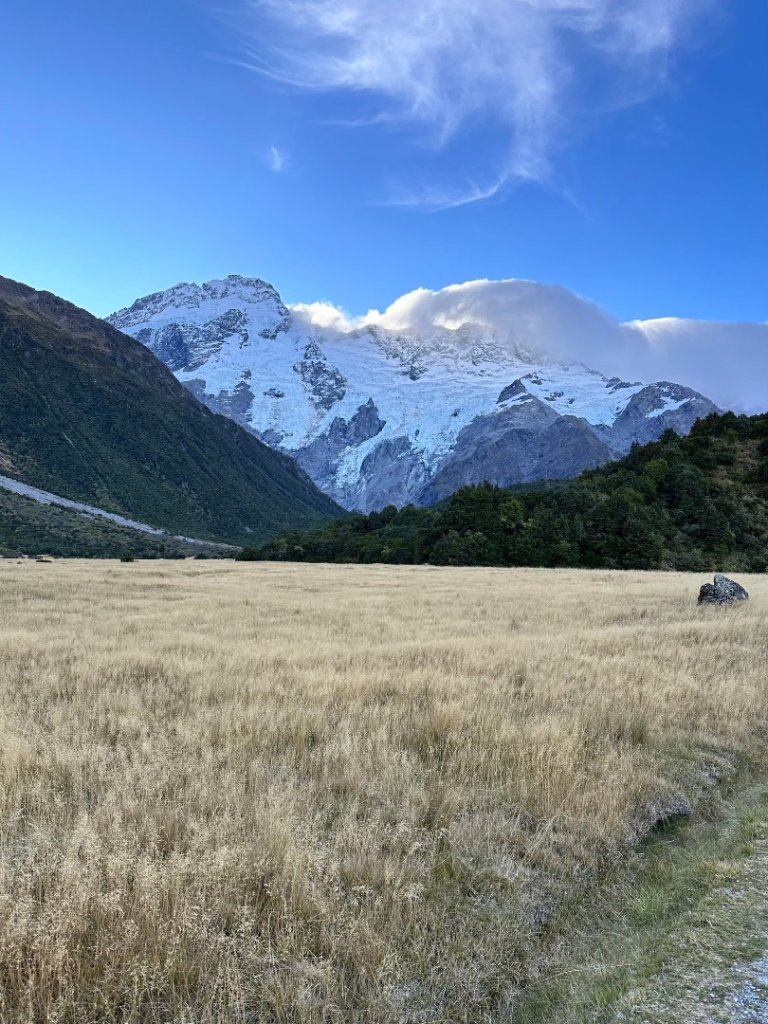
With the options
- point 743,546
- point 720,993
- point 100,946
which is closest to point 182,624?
point 100,946

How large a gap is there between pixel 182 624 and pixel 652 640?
1239cm

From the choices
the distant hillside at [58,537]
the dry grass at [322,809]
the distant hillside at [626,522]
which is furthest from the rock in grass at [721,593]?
the distant hillside at [58,537]

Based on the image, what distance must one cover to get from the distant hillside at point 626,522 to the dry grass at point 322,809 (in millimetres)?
48559

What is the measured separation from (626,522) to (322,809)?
58799 mm

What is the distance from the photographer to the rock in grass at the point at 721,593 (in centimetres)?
2180

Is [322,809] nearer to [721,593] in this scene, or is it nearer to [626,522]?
[721,593]

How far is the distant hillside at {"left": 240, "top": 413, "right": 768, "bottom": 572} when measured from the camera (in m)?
57.5

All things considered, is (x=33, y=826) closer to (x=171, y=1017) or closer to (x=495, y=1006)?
(x=171, y=1017)

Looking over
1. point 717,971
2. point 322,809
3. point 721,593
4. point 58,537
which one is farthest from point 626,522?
point 58,537

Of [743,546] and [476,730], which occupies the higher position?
[743,546]

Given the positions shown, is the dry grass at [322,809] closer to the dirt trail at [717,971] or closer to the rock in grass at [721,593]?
the dirt trail at [717,971]

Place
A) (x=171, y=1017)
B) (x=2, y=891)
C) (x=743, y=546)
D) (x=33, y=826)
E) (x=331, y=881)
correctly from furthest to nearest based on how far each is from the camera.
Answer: (x=743, y=546)
(x=33, y=826)
(x=331, y=881)
(x=2, y=891)
(x=171, y=1017)

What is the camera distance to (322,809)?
4965 millimetres

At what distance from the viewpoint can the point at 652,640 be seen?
1371 centimetres
